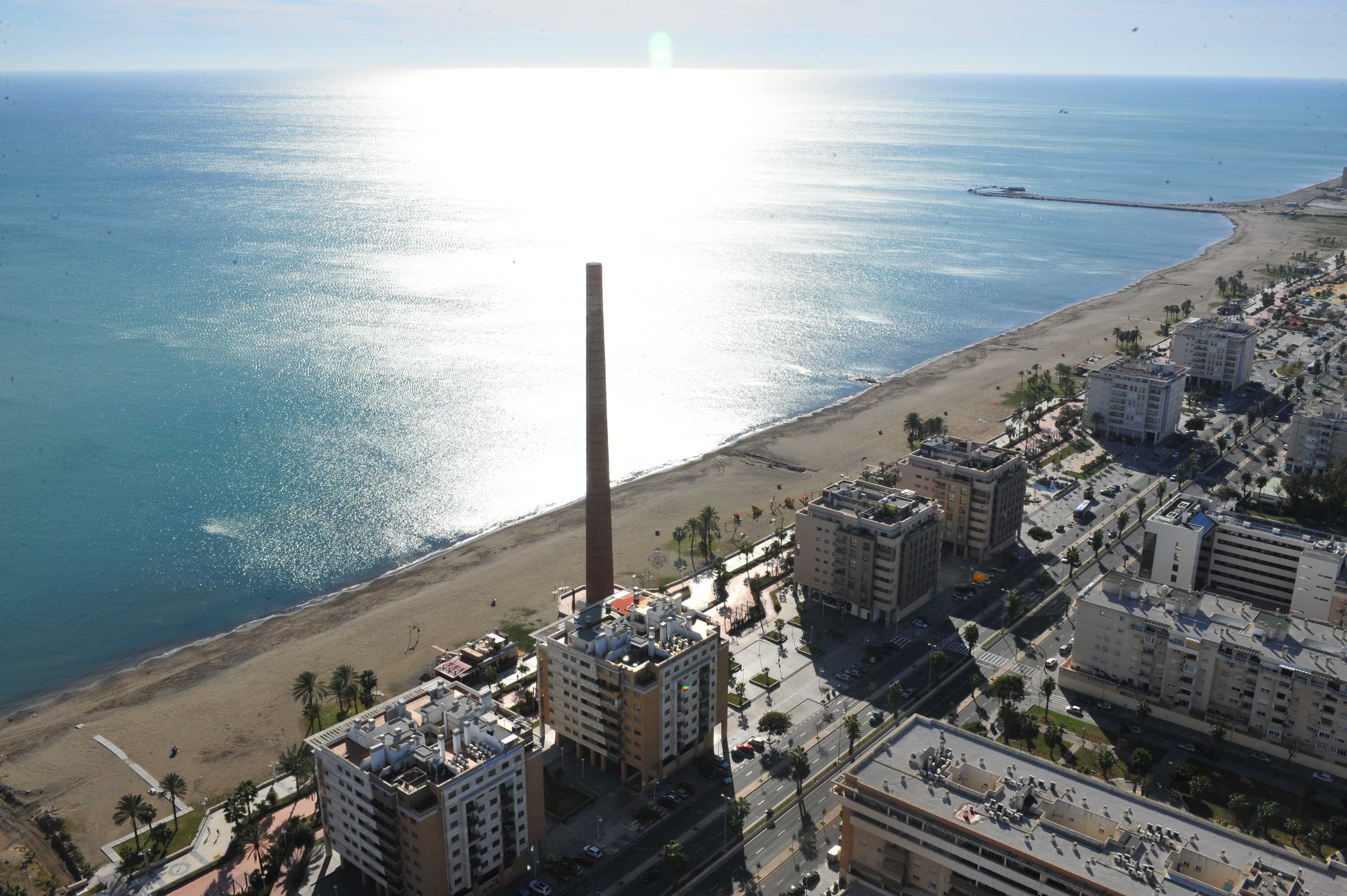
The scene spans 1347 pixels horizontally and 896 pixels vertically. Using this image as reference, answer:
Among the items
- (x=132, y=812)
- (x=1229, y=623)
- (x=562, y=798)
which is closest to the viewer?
(x=132, y=812)

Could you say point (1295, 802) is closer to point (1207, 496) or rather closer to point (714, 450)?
point (1207, 496)

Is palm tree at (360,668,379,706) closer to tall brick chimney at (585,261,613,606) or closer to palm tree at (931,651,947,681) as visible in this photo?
tall brick chimney at (585,261,613,606)

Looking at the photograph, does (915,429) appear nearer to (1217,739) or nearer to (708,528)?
(708,528)

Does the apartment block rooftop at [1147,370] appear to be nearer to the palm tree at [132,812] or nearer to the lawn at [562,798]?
the lawn at [562,798]

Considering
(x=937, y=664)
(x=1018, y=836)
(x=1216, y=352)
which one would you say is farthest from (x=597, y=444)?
(x=1216, y=352)

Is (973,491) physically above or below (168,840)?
above

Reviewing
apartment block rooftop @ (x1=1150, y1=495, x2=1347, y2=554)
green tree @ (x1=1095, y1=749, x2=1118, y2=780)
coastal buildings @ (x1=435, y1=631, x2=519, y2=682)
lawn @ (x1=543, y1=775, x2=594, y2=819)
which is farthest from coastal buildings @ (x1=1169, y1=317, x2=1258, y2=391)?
lawn @ (x1=543, y1=775, x2=594, y2=819)

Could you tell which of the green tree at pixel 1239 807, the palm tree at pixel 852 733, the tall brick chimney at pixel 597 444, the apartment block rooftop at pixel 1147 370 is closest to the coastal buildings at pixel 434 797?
the palm tree at pixel 852 733

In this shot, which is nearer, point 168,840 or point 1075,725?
point 168,840
